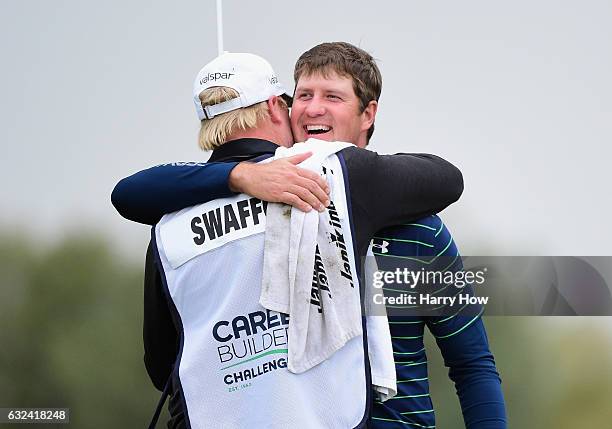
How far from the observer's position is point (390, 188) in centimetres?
128

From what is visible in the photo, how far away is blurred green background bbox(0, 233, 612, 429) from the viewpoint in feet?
9.34

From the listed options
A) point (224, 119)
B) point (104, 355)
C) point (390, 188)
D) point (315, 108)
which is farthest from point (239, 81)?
point (104, 355)

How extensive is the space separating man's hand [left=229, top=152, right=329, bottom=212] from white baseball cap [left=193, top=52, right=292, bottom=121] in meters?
0.15

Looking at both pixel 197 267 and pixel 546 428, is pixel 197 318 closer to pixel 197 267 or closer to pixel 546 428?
pixel 197 267

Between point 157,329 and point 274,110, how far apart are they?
35 cm

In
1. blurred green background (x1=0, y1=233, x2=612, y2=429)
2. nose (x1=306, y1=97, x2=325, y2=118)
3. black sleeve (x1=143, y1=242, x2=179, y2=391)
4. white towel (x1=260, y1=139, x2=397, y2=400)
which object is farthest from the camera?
blurred green background (x1=0, y1=233, x2=612, y2=429)

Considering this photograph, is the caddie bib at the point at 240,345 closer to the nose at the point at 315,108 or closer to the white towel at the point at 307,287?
the white towel at the point at 307,287

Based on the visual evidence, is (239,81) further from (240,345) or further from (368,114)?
(240,345)

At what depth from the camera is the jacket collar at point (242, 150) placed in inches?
53.0

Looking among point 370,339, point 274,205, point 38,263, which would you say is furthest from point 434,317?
point 38,263

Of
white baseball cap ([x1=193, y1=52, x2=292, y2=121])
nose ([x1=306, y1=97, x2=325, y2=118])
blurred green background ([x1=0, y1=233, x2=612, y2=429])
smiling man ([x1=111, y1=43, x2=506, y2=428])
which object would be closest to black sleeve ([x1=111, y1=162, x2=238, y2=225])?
smiling man ([x1=111, y1=43, x2=506, y2=428])

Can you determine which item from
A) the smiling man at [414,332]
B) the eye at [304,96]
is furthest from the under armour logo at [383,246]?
Result: the eye at [304,96]

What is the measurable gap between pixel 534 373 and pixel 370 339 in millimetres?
1719

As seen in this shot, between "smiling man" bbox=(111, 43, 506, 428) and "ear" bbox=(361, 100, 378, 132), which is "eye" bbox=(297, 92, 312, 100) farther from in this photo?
"smiling man" bbox=(111, 43, 506, 428)
